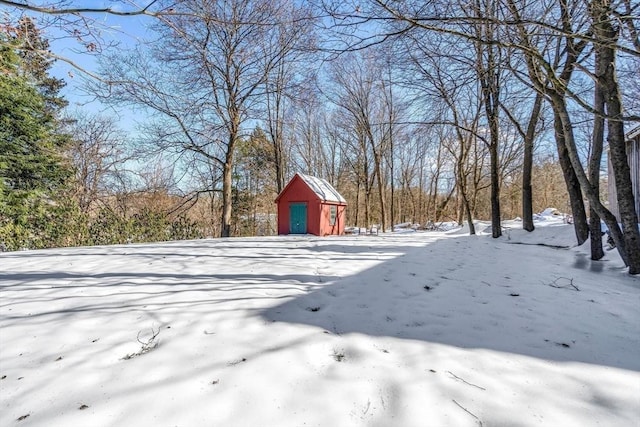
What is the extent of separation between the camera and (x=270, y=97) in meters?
14.7

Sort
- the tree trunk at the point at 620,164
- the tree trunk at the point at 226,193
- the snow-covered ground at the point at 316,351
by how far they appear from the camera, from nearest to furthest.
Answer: the snow-covered ground at the point at 316,351 < the tree trunk at the point at 620,164 < the tree trunk at the point at 226,193

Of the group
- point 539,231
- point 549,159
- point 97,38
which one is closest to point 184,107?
point 97,38

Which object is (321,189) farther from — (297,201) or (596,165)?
(596,165)

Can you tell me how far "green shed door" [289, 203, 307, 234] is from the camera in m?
13.4

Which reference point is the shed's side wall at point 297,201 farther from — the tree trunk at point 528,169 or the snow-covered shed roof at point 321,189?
the tree trunk at point 528,169

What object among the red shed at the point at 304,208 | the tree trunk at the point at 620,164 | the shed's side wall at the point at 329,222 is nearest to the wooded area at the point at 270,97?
the tree trunk at the point at 620,164

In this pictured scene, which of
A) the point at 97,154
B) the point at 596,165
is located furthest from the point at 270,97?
the point at 596,165

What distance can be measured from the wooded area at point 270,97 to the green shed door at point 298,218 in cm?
280

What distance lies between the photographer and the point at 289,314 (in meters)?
2.45

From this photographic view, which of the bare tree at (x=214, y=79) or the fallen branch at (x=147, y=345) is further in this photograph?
the bare tree at (x=214, y=79)

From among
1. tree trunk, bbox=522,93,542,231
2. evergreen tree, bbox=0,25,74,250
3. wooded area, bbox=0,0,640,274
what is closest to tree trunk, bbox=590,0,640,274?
wooded area, bbox=0,0,640,274

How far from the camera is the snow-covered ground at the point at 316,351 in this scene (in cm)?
136

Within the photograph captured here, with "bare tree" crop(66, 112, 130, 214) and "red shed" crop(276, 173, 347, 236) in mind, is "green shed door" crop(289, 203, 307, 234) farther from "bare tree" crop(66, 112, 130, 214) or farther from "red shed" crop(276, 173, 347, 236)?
"bare tree" crop(66, 112, 130, 214)

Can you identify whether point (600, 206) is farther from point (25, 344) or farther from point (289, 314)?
point (25, 344)
